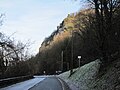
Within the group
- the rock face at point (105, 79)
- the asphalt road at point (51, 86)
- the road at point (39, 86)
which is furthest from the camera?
the road at point (39, 86)

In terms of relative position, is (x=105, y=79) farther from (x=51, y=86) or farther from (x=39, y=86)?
(x=39, y=86)

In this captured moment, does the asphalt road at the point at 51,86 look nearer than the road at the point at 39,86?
Yes

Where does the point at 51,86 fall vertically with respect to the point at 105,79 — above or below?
below

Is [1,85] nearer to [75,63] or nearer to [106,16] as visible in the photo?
[106,16]

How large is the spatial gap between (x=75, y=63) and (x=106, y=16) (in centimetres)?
8249

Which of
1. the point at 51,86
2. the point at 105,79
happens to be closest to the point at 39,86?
the point at 51,86

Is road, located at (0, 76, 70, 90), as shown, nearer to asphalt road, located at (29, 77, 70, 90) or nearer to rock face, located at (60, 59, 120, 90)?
asphalt road, located at (29, 77, 70, 90)

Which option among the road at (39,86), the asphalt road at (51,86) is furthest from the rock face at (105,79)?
the road at (39,86)

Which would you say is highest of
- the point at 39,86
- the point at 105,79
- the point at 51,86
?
the point at 105,79

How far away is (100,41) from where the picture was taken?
27359 millimetres

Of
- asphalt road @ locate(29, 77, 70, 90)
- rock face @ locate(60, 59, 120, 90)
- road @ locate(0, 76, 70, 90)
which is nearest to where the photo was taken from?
rock face @ locate(60, 59, 120, 90)

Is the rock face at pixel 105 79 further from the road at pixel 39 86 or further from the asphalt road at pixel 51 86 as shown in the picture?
the road at pixel 39 86

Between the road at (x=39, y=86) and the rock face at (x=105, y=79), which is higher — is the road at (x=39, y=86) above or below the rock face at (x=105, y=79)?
below

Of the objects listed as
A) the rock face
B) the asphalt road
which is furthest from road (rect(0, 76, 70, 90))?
the rock face
